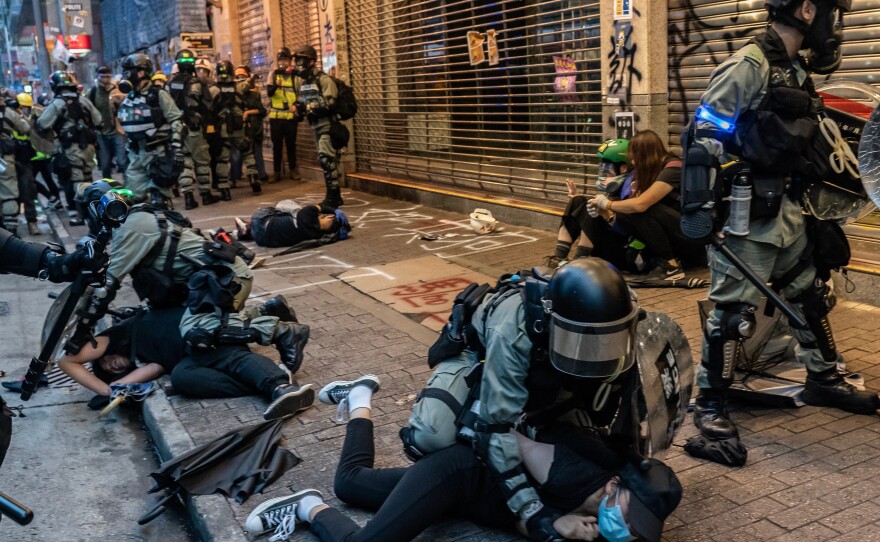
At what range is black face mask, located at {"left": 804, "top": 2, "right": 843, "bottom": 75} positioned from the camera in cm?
404

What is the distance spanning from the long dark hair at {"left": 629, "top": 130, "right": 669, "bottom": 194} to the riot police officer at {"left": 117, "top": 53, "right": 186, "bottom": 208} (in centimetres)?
585

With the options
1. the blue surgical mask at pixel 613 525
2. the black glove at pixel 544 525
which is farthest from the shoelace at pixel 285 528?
the blue surgical mask at pixel 613 525

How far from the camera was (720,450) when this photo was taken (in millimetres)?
4012

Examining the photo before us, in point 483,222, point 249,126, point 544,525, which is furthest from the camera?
point 249,126

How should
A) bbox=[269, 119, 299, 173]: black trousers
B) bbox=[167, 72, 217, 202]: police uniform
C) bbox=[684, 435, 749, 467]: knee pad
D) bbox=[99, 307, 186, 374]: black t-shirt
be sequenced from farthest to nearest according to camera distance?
1. bbox=[269, 119, 299, 173]: black trousers
2. bbox=[167, 72, 217, 202]: police uniform
3. bbox=[99, 307, 186, 374]: black t-shirt
4. bbox=[684, 435, 749, 467]: knee pad

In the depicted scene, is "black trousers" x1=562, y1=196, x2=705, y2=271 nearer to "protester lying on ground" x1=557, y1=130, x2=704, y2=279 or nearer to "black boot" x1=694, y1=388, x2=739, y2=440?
"protester lying on ground" x1=557, y1=130, x2=704, y2=279

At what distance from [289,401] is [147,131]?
6.67m

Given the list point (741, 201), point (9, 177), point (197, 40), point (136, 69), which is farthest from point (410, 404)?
point (197, 40)

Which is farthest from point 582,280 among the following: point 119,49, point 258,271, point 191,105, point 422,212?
point 119,49

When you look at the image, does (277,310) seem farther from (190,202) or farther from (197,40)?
(197,40)

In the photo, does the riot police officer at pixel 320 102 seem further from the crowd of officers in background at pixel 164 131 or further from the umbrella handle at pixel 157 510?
the umbrella handle at pixel 157 510

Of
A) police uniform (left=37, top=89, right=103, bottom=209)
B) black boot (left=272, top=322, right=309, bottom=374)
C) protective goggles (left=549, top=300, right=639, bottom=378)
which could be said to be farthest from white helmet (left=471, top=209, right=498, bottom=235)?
protective goggles (left=549, top=300, right=639, bottom=378)

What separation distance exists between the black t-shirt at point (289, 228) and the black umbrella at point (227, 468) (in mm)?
5290

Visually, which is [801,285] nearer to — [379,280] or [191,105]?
[379,280]
